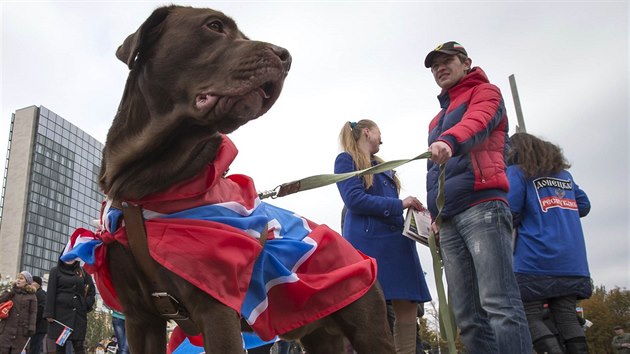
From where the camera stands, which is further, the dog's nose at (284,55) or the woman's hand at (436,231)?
the woman's hand at (436,231)

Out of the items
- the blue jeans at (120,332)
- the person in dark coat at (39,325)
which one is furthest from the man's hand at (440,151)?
the person in dark coat at (39,325)

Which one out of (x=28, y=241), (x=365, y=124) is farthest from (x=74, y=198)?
(x=365, y=124)

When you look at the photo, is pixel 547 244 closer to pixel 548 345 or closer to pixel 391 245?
Result: pixel 548 345

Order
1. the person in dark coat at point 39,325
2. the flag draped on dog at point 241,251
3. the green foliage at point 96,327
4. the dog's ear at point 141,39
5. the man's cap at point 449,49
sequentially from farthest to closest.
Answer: the green foliage at point 96,327 < the person in dark coat at point 39,325 < the man's cap at point 449,49 < the dog's ear at point 141,39 < the flag draped on dog at point 241,251

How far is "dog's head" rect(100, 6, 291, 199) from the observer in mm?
2508

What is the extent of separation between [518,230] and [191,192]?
3.33 m

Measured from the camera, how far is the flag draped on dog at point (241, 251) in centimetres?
242

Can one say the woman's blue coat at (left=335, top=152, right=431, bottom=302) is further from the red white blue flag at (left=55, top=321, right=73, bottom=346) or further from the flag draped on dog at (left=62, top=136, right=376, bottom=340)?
the red white blue flag at (left=55, top=321, right=73, bottom=346)

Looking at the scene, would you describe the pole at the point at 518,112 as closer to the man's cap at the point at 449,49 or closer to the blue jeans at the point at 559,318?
the blue jeans at the point at 559,318

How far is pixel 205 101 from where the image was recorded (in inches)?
98.0

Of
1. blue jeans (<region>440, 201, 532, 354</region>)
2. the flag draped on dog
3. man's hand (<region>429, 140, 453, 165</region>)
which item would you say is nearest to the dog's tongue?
the flag draped on dog

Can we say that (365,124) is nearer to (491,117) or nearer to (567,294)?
(491,117)

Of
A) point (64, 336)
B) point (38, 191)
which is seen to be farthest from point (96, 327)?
point (64, 336)

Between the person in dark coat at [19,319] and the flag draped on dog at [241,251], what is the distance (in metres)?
7.93
